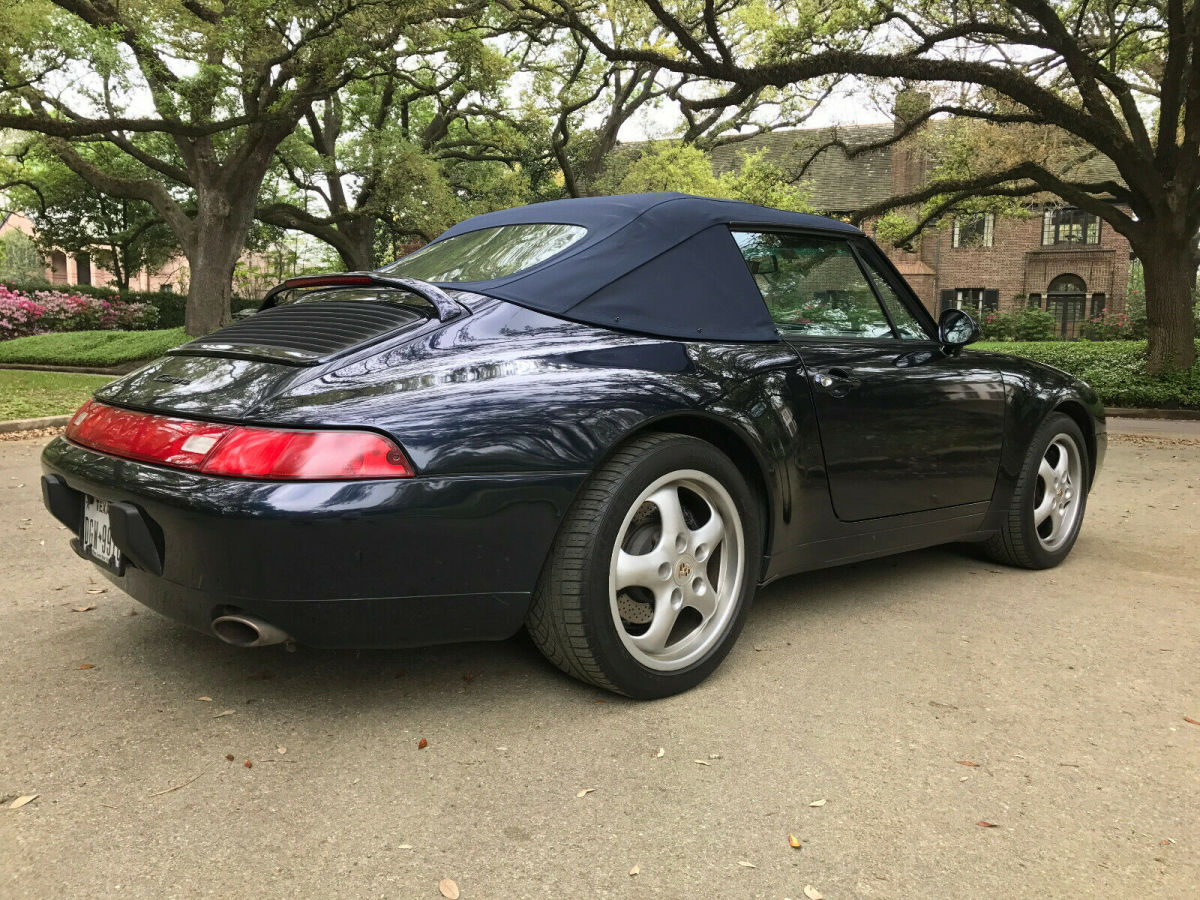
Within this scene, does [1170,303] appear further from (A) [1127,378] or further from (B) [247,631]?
(B) [247,631]

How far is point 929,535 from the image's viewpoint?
3609mm

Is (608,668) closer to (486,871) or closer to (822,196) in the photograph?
(486,871)

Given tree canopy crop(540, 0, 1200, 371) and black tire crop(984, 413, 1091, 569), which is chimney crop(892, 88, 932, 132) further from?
black tire crop(984, 413, 1091, 569)

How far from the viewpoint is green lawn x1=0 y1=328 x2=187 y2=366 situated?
18266mm

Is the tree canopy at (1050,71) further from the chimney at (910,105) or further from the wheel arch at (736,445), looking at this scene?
the wheel arch at (736,445)

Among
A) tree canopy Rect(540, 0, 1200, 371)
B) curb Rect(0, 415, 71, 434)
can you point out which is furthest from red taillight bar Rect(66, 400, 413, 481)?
tree canopy Rect(540, 0, 1200, 371)

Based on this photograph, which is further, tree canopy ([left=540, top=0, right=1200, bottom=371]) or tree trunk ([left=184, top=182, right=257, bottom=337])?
tree trunk ([left=184, top=182, right=257, bottom=337])

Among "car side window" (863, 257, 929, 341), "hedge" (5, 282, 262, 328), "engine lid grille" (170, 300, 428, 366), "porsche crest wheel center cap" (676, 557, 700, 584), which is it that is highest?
"hedge" (5, 282, 262, 328)

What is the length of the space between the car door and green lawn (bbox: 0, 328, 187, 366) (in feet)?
55.7

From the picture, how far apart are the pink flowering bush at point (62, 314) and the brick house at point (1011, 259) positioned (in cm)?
2244

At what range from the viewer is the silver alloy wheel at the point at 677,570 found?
2584 millimetres

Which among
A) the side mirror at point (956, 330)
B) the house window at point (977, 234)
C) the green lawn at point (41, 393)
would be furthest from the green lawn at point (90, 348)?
the house window at point (977, 234)

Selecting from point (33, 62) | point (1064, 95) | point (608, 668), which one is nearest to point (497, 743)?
point (608, 668)

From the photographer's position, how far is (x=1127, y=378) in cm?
1474
